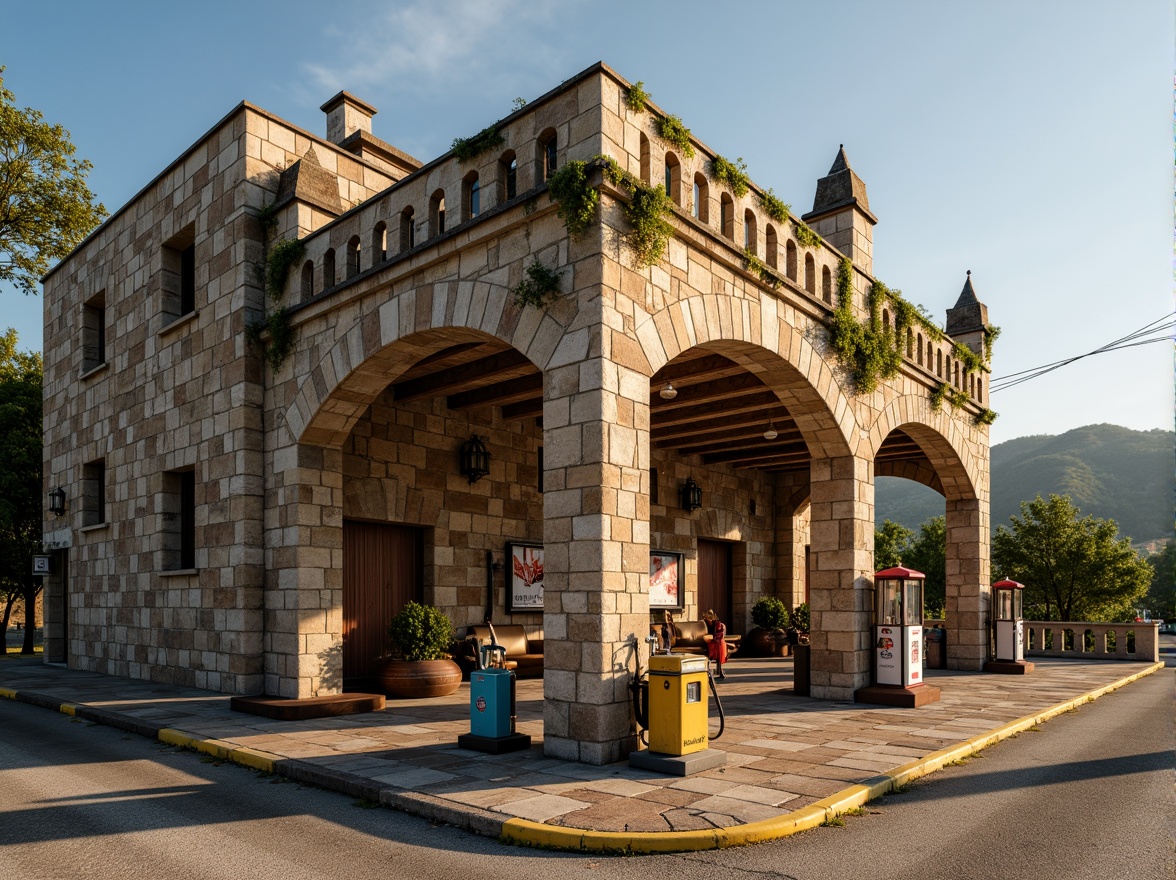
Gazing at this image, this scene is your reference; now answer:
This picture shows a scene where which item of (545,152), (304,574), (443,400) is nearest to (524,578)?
(443,400)

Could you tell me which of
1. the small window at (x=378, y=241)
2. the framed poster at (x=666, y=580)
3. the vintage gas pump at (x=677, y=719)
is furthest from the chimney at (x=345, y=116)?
the vintage gas pump at (x=677, y=719)

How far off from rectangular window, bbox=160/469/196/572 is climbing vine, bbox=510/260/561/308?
24.3 ft

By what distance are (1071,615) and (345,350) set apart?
2870 cm

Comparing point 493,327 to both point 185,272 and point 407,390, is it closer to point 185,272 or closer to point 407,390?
point 407,390

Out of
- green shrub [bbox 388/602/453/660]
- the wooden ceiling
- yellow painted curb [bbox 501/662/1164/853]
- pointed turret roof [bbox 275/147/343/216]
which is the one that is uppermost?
pointed turret roof [bbox 275/147/343/216]

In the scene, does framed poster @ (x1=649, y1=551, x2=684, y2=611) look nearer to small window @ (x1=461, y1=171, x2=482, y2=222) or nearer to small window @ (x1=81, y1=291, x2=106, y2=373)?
small window @ (x1=461, y1=171, x2=482, y2=222)

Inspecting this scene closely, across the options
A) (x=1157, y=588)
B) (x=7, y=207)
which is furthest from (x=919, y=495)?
(x=7, y=207)

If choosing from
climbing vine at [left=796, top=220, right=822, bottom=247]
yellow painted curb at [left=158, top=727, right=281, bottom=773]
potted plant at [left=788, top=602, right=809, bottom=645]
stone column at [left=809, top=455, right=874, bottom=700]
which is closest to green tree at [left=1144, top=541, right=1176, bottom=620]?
potted plant at [left=788, top=602, right=809, bottom=645]

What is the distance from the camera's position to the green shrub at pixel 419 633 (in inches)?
430

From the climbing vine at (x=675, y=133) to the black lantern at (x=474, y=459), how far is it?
20.5ft

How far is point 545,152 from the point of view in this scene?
8.27 meters

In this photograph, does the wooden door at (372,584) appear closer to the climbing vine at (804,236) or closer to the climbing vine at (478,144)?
the climbing vine at (478,144)

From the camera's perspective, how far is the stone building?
753 centimetres

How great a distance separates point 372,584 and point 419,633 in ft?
5.99
